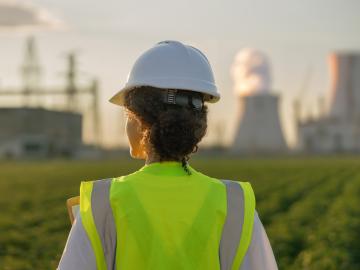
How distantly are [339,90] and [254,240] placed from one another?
304ft

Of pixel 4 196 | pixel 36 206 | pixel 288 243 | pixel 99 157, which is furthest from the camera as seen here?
pixel 99 157

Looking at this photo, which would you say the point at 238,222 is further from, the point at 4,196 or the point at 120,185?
the point at 4,196

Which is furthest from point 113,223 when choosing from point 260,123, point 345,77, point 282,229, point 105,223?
point 345,77

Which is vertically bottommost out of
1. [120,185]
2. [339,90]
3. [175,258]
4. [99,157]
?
[99,157]

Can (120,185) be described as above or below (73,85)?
above

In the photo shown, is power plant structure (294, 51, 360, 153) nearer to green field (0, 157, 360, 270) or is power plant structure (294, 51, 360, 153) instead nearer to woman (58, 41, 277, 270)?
green field (0, 157, 360, 270)

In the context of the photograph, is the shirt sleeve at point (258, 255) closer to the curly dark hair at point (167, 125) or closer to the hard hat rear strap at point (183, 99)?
the curly dark hair at point (167, 125)

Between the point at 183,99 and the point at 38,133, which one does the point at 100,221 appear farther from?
the point at 38,133

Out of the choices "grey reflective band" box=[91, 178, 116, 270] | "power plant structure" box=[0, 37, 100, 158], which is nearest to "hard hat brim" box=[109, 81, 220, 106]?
"grey reflective band" box=[91, 178, 116, 270]

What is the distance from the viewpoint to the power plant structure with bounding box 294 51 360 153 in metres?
91.2

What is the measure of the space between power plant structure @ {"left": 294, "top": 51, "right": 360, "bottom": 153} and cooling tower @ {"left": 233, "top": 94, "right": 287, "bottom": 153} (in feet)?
31.6

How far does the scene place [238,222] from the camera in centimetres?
163

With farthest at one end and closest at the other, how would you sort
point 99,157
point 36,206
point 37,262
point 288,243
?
point 99,157, point 36,206, point 288,243, point 37,262

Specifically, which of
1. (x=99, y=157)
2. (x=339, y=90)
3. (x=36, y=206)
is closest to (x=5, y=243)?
(x=36, y=206)
